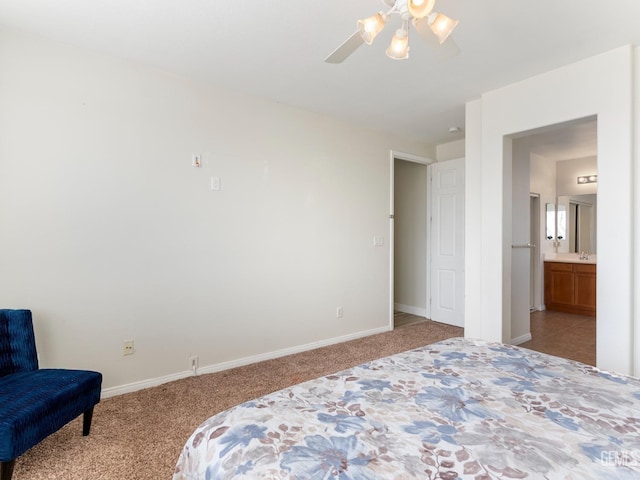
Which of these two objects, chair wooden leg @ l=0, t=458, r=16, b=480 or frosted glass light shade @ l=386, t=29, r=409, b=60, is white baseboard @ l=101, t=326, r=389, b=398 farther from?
frosted glass light shade @ l=386, t=29, r=409, b=60

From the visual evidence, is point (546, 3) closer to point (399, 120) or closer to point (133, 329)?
point (399, 120)

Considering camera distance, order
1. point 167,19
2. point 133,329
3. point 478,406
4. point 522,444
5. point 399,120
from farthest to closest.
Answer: point 399,120 → point 133,329 → point 167,19 → point 478,406 → point 522,444

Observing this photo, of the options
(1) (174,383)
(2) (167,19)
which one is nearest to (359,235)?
(1) (174,383)

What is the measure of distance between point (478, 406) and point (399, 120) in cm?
345

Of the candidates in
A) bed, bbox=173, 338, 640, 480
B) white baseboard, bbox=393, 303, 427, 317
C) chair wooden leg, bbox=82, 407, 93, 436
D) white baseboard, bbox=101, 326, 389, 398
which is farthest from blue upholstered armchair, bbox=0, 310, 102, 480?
white baseboard, bbox=393, 303, 427, 317

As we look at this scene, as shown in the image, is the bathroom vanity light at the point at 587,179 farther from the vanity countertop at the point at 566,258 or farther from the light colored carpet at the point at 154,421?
the light colored carpet at the point at 154,421

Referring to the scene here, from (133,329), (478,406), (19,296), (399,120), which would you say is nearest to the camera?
(478,406)

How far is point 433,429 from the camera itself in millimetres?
1089

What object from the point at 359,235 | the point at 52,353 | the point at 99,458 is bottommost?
the point at 99,458

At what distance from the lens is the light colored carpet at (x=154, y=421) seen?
1784mm

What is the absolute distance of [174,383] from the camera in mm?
2824

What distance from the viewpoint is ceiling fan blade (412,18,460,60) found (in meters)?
1.68

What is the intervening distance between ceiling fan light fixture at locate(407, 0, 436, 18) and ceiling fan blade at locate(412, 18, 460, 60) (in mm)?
122

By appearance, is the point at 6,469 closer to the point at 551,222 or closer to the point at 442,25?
the point at 442,25
